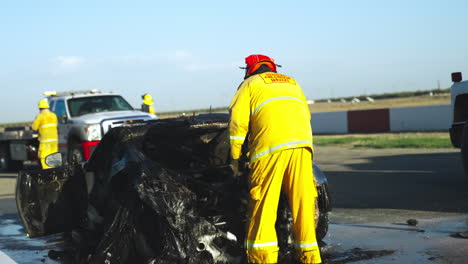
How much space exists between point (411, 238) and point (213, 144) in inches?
88.9

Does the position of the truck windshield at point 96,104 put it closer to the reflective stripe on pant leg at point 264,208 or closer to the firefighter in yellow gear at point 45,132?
the firefighter in yellow gear at point 45,132

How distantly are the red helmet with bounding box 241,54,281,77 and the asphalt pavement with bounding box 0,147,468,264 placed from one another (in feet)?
6.04

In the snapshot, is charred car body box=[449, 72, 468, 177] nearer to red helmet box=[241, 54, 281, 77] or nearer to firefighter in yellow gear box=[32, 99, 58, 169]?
red helmet box=[241, 54, 281, 77]

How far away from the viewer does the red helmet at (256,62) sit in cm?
519

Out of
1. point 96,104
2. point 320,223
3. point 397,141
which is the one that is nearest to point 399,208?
point 320,223

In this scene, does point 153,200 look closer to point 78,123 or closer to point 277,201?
point 277,201

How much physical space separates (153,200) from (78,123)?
10.3 m

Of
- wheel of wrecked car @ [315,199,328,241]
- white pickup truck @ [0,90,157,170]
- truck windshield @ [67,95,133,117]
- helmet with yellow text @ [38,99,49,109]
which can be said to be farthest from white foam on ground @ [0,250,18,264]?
truck windshield @ [67,95,133,117]

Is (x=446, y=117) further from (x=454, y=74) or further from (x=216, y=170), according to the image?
(x=216, y=170)

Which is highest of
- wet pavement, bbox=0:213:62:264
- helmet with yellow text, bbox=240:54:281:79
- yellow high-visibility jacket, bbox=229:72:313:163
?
helmet with yellow text, bbox=240:54:281:79

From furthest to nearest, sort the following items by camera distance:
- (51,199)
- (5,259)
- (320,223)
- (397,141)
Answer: (397,141), (5,259), (51,199), (320,223)

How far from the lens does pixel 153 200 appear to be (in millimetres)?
4746

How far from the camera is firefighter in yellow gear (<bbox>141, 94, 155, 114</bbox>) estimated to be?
52.0ft

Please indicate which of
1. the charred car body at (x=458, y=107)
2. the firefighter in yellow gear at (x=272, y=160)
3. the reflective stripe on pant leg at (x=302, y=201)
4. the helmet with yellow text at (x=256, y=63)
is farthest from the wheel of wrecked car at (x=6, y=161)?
the reflective stripe on pant leg at (x=302, y=201)
